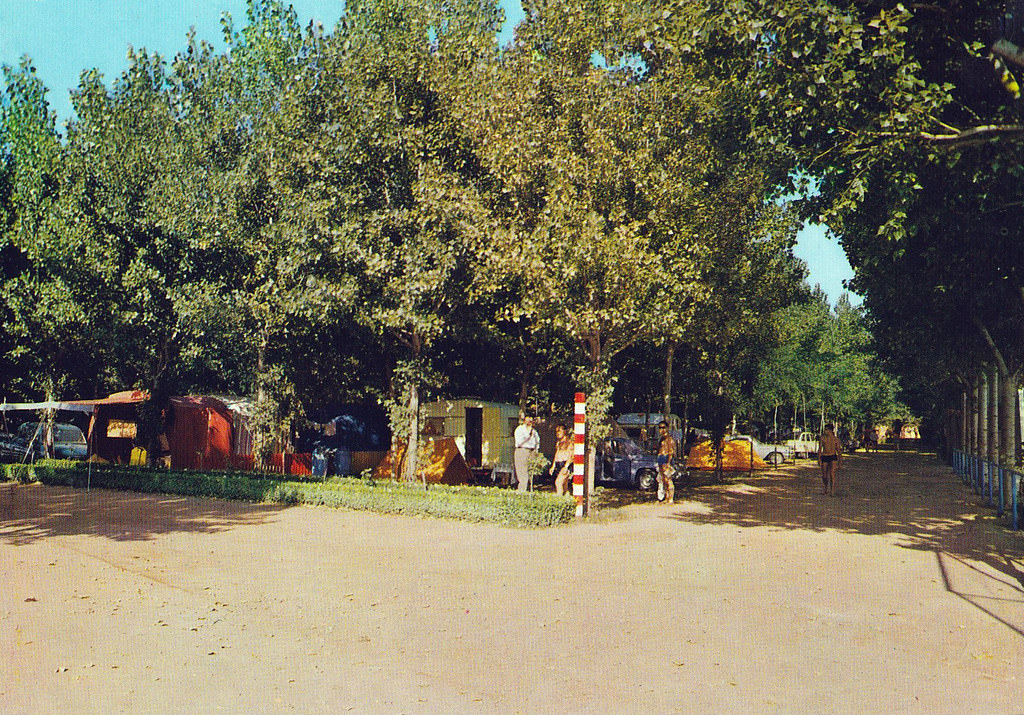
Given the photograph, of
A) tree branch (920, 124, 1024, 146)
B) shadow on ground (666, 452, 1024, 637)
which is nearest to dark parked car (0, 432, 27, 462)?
shadow on ground (666, 452, 1024, 637)

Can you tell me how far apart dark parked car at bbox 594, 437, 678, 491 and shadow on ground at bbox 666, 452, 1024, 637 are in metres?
1.45

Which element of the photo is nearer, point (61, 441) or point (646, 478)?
point (646, 478)

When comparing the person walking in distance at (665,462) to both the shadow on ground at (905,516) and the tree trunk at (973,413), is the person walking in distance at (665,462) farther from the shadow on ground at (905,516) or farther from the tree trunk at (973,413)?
the tree trunk at (973,413)

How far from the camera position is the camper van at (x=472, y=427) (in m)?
26.7

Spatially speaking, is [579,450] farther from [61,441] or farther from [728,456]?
[61,441]

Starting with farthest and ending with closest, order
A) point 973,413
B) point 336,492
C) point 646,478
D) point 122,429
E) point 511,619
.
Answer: point 973,413, point 122,429, point 646,478, point 336,492, point 511,619

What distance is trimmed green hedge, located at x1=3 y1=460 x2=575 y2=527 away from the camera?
15703 mm

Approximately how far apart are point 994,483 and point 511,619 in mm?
16736

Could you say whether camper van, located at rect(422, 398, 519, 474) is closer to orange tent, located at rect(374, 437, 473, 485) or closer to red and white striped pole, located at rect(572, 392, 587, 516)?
orange tent, located at rect(374, 437, 473, 485)

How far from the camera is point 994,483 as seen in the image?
2075cm

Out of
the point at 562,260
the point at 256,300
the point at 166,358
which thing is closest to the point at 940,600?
the point at 562,260

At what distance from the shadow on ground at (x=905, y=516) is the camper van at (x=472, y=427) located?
20.0 feet

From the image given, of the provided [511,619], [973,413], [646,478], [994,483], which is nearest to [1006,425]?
[994,483]

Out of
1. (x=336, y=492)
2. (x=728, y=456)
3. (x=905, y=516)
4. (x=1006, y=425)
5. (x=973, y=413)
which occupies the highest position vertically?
(x=973, y=413)
